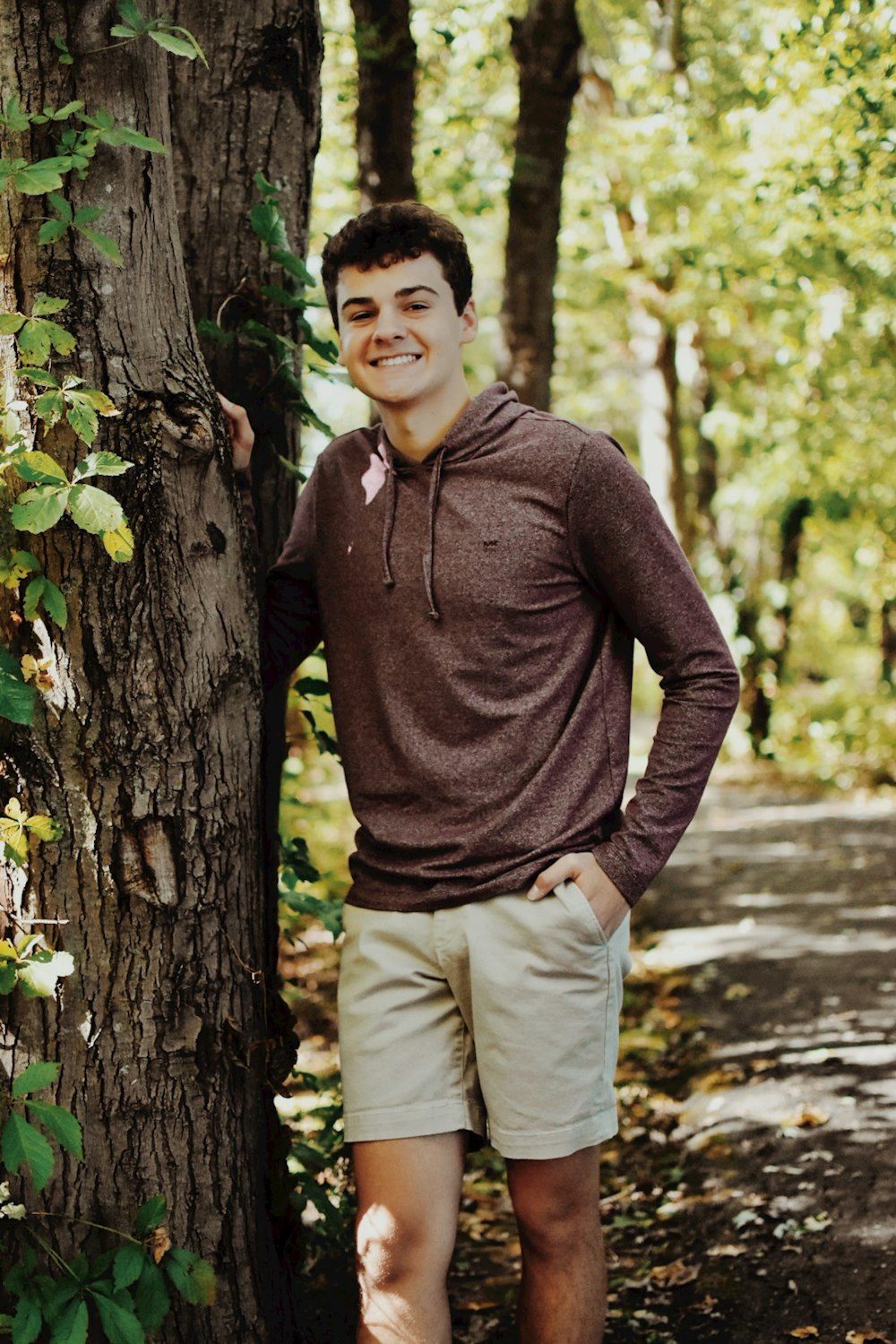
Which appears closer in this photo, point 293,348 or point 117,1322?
point 117,1322

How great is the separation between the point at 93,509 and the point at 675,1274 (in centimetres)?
284

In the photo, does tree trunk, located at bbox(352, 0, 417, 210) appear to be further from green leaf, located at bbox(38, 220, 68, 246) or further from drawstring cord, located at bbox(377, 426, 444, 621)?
green leaf, located at bbox(38, 220, 68, 246)

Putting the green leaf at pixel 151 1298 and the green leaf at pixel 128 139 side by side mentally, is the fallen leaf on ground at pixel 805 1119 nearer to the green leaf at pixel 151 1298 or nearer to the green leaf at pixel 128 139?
the green leaf at pixel 151 1298

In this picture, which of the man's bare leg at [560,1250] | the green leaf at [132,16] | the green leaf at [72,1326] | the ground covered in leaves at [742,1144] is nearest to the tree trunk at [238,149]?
the green leaf at [132,16]

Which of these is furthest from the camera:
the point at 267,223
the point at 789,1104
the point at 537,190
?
the point at 537,190

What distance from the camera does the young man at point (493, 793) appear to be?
2.63 meters

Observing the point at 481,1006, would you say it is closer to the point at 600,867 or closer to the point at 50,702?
the point at 600,867

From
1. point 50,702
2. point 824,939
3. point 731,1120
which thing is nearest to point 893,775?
point 824,939

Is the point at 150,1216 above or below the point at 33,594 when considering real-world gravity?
below

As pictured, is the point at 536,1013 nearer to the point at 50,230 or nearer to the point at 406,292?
the point at 406,292

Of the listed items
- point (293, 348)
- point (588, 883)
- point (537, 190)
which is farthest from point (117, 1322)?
point (537, 190)

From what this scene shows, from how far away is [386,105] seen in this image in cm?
612

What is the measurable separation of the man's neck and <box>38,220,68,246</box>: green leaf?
30.6 inches

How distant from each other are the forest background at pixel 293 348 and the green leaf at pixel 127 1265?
0.04 meters
